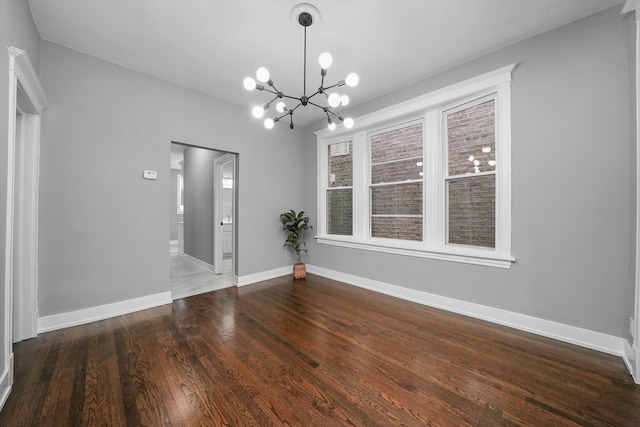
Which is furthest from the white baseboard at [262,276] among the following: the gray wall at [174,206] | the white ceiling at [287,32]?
the gray wall at [174,206]

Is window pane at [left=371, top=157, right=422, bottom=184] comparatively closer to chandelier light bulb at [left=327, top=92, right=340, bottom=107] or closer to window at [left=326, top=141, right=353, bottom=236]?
window at [left=326, top=141, right=353, bottom=236]

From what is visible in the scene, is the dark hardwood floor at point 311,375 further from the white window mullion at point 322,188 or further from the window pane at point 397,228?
the white window mullion at point 322,188

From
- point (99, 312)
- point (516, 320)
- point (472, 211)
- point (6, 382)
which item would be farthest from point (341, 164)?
point (6, 382)

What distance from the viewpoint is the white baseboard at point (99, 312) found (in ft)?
8.16

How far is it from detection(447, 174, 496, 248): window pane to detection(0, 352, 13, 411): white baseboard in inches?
159

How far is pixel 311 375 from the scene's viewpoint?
1.80 m

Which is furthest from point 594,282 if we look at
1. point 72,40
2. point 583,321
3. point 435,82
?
point 72,40

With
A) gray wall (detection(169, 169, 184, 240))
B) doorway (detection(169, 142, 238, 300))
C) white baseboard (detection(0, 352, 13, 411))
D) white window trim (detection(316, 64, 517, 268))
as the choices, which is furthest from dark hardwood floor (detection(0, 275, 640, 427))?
gray wall (detection(169, 169, 184, 240))

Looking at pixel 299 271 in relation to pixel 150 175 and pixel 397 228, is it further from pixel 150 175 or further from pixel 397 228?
pixel 150 175

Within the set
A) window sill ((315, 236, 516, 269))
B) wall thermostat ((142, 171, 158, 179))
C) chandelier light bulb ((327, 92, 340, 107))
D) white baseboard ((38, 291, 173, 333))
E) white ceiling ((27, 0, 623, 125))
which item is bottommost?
white baseboard ((38, 291, 173, 333))

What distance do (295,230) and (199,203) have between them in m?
2.49

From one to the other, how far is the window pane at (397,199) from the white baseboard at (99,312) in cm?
325

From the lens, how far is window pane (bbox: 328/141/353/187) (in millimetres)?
4254

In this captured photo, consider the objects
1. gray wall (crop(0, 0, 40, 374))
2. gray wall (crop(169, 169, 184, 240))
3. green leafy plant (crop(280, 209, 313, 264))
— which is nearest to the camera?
gray wall (crop(0, 0, 40, 374))
